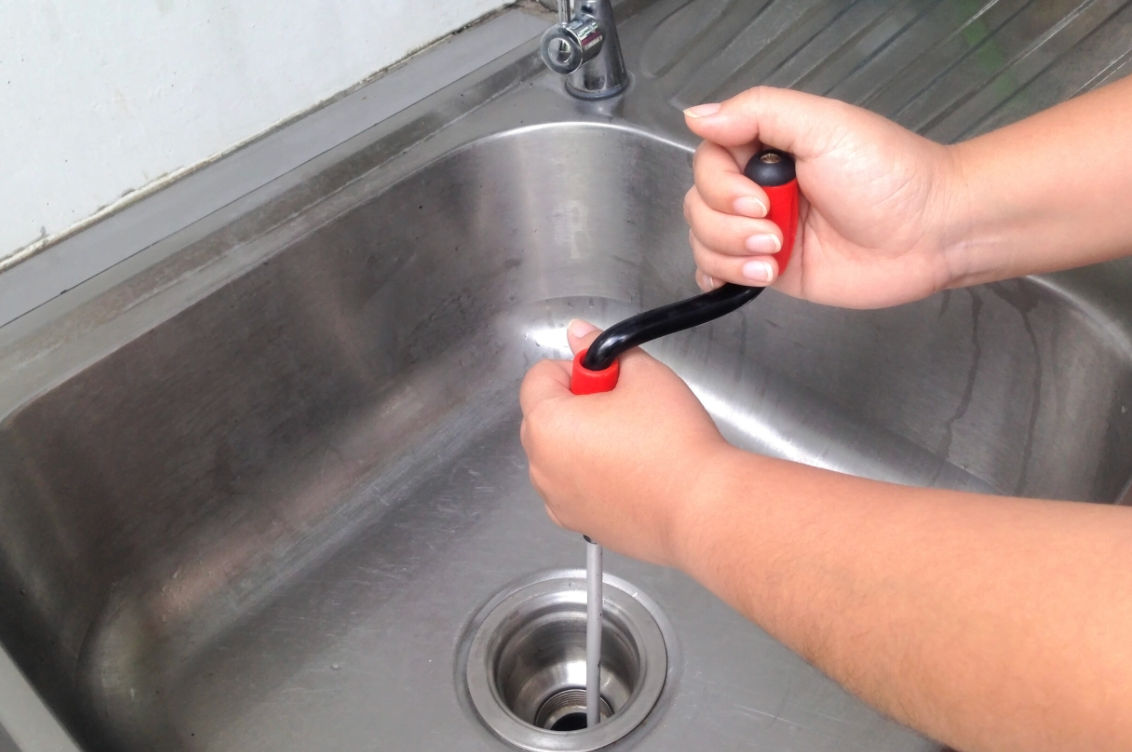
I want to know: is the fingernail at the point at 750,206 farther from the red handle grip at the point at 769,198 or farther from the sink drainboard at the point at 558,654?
the sink drainboard at the point at 558,654

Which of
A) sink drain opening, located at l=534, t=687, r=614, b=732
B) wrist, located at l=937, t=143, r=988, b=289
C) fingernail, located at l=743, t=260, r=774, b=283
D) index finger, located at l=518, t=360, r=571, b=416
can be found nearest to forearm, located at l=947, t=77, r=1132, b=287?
wrist, located at l=937, t=143, r=988, b=289

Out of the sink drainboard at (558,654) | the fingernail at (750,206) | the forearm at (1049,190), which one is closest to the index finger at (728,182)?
the fingernail at (750,206)

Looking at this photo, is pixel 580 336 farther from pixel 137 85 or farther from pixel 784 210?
pixel 137 85

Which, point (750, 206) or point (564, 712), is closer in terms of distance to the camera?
point (750, 206)

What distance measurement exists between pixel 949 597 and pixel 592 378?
0.65ft

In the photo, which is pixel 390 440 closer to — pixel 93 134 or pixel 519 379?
pixel 519 379

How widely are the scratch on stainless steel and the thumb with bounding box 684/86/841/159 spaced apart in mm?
166

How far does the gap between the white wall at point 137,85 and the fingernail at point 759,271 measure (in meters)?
0.35

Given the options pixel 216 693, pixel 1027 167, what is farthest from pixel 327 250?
pixel 1027 167

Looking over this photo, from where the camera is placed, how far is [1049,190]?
0.47m

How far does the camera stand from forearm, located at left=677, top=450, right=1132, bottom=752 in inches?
10.9

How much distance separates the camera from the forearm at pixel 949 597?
0.91 ft

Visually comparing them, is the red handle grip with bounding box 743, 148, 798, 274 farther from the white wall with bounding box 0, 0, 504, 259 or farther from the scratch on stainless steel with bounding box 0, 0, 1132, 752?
the white wall with bounding box 0, 0, 504, 259

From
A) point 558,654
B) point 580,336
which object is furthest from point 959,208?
point 558,654
